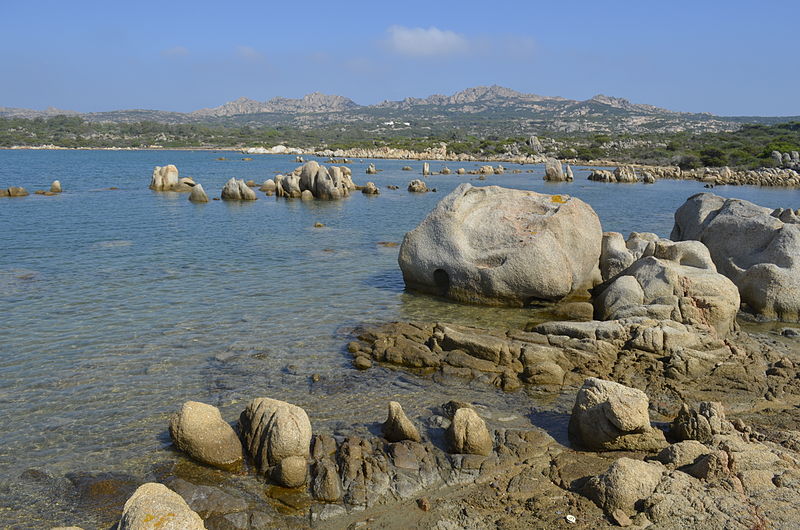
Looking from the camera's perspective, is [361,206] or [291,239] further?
[361,206]

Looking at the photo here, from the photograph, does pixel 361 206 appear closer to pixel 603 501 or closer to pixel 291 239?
pixel 291 239

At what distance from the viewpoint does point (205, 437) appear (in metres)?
9.16

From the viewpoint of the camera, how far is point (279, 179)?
172ft

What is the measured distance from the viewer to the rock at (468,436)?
361 inches

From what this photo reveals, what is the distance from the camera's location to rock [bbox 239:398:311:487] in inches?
346

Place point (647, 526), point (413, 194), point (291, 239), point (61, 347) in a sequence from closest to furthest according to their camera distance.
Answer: point (647, 526)
point (61, 347)
point (291, 239)
point (413, 194)

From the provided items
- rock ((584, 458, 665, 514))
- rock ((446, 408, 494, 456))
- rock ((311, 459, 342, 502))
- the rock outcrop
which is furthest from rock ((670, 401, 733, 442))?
the rock outcrop

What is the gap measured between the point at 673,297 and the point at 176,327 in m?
12.4

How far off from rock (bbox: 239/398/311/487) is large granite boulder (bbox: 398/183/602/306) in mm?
9220

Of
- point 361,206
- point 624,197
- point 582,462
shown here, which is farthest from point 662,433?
point 624,197

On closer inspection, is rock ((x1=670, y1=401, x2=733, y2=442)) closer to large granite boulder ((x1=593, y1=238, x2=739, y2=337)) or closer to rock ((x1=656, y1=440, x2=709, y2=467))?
rock ((x1=656, y1=440, x2=709, y2=467))

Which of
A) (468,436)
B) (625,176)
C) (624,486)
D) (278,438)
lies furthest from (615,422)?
(625,176)

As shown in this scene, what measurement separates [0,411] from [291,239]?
19.9 m

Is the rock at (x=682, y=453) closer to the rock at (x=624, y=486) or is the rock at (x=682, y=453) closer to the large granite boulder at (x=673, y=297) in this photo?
the rock at (x=624, y=486)
